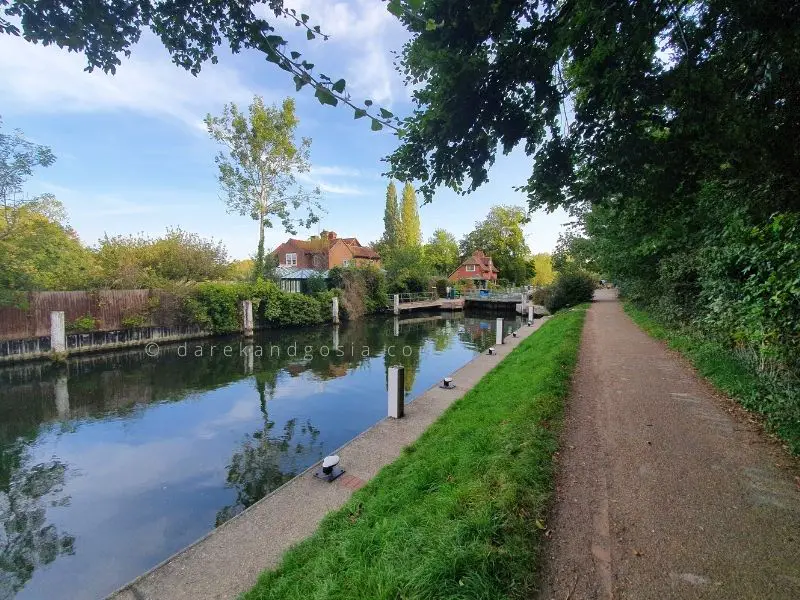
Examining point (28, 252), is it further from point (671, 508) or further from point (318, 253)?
point (318, 253)

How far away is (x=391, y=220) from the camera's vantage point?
58.0 metres

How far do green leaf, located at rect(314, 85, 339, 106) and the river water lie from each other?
5.68 m

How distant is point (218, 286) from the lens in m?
21.4

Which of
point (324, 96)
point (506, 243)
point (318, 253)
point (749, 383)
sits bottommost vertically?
point (749, 383)

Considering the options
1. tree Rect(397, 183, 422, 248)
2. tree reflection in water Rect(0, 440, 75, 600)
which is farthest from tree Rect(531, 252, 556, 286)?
tree reflection in water Rect(0, 440, 75, 600)

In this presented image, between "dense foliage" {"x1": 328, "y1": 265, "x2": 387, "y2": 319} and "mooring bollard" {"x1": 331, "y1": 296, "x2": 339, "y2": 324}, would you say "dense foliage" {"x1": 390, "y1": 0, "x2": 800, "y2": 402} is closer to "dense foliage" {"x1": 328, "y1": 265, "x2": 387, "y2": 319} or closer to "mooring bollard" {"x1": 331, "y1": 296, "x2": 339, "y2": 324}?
"mooring bollard" {"x1": 331, "y1": 296, "x2": 339, "y2": 324}

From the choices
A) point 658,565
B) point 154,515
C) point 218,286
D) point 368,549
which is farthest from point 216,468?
point 218,286

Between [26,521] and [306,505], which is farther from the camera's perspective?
[26,521]

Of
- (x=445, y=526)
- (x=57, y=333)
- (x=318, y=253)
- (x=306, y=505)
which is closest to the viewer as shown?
(x=445, y=526)

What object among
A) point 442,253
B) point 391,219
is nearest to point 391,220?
point 391,219

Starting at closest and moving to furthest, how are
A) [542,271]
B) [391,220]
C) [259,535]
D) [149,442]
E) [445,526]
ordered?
1. [445,526]
2. [259,535]
3. [149,442]
4. [391,220]
5. [542,271]

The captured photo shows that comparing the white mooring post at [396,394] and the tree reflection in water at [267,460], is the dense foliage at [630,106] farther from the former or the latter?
the tree reflection in water at [267,460]

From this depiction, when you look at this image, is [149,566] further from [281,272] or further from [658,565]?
[281,272]

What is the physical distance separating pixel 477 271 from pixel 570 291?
1008 inches
